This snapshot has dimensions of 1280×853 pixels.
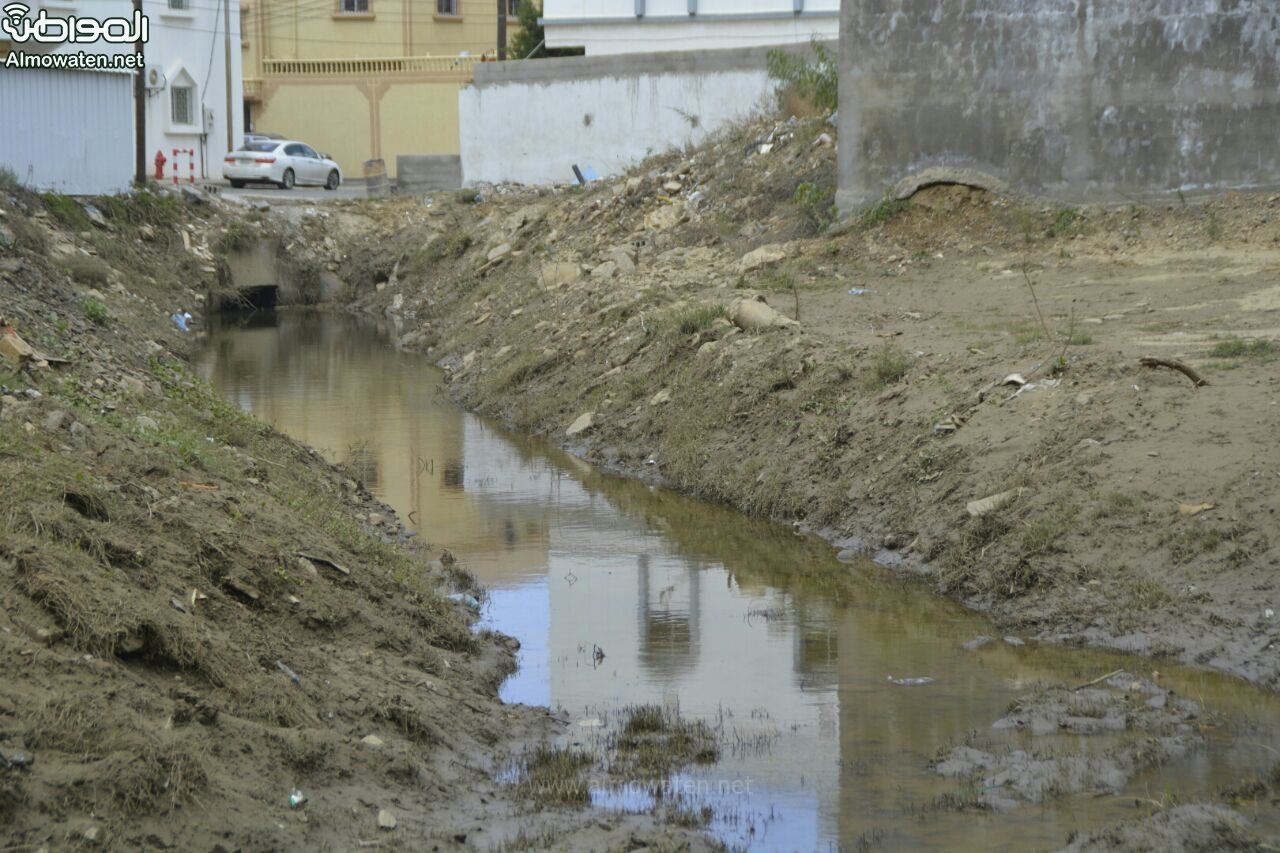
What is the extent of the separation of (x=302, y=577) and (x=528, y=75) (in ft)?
75.1

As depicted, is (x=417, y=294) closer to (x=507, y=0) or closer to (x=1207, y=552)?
(x=1207, y=552)

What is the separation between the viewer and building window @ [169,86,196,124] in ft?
126

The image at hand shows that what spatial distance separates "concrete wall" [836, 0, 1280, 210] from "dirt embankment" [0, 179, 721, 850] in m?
9.88

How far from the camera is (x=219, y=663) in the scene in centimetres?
605

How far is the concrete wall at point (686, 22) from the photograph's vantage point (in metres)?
32.5

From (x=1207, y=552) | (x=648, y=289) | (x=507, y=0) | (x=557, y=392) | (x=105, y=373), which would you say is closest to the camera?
(x=1207, y=552)

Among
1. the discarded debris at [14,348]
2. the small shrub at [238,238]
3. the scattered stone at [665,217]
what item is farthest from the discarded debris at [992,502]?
the small shrub at [238,238]

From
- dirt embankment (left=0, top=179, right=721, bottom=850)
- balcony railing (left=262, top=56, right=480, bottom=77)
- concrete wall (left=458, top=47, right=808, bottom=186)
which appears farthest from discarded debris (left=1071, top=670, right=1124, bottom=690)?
balcony railing (left=262, top=56, right=480, bottom=77)

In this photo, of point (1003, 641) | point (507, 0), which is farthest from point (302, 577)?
point (507, 0)

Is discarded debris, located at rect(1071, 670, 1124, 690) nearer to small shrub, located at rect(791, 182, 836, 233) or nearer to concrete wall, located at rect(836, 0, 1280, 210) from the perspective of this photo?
concrete wall, located at rect(836, 0, 1280, 210)

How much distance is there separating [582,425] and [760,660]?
6.54m

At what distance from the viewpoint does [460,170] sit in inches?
1227

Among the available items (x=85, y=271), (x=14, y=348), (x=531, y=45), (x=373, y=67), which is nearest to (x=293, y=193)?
(x=531, y=45)

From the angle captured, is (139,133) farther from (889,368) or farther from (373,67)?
(889,368)
